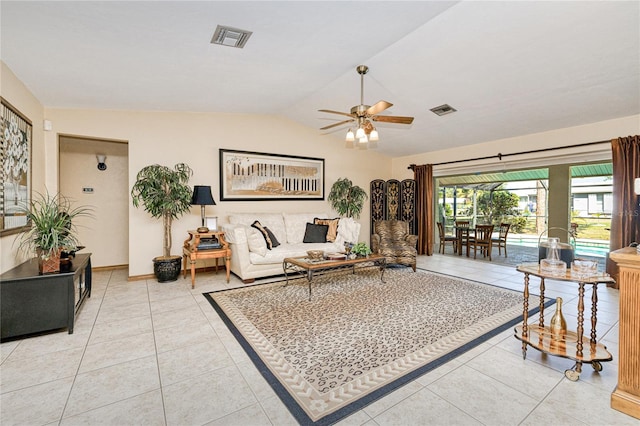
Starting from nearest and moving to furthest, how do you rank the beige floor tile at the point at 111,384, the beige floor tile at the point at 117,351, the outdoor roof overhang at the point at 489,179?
the beige floor tile at the point at 111,384, the beige floor tile at the point at 117,351, the outdoor roof overhang at the point at 489,179

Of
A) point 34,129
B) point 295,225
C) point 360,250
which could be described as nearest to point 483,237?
point 360,250

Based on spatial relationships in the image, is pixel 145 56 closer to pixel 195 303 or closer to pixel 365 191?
pixel 195 303

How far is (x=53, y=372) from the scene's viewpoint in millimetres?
2102

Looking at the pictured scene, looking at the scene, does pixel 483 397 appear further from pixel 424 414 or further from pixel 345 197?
pixel 345 197

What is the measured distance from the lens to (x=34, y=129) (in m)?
3.65

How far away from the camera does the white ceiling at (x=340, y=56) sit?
238cm

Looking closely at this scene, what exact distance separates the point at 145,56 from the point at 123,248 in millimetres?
3964

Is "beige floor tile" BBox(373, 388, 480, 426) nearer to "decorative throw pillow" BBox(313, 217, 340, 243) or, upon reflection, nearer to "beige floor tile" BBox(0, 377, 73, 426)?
"beige floor tile" BBox(0, 377, 73, 426)

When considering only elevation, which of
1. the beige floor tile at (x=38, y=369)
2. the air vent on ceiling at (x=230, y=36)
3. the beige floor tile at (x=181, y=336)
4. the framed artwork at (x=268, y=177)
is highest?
the air vent on ceiling at (x=230, y=36)

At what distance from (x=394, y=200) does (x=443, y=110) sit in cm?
269

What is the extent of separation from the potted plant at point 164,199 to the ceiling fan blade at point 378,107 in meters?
3.07

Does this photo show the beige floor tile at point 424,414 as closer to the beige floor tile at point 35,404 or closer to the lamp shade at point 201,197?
the beige floor tile at point 35,404

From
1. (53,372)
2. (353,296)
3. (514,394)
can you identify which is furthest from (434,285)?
(53,372)

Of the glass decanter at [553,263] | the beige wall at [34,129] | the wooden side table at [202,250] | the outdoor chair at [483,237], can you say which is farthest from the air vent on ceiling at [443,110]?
the beige wall at [34,129]
